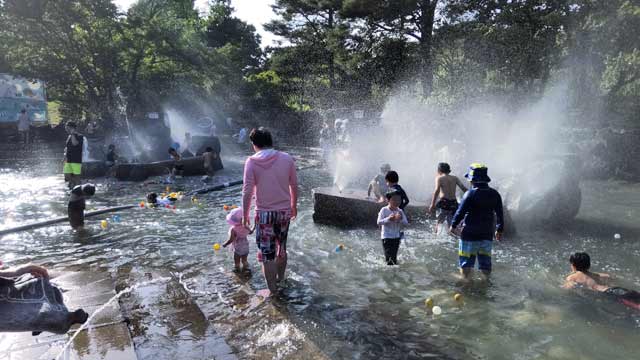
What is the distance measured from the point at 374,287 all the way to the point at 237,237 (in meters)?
2.12

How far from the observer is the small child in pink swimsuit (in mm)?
6727

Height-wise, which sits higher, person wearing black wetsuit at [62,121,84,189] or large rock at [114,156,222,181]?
person wearing black wetsuit at [62,121,84,189]

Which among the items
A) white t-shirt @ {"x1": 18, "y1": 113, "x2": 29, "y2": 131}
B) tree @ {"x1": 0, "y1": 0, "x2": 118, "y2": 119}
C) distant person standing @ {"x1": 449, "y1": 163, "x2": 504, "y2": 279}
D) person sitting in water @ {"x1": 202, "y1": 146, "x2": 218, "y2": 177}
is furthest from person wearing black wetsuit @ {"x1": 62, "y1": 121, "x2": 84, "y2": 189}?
white t-shirt @ {"x1": 18, "y1": 113, "x2": 29, "y2": 131}

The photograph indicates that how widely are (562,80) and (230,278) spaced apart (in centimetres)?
2086

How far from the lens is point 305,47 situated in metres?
32.8

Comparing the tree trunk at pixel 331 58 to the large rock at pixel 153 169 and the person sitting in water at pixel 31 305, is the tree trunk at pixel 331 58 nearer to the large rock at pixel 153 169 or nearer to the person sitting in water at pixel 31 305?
the large rock at pixel 153 169

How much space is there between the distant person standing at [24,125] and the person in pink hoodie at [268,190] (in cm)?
2401

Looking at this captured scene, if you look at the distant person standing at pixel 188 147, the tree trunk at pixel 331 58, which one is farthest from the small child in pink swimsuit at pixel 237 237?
the tree trunk at pixel 331 58

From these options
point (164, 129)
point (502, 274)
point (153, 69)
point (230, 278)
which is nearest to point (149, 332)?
point (230, 278)

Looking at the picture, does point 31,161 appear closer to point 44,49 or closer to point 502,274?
point 44,49

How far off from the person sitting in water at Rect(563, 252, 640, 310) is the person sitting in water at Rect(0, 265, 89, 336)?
586 centimetres

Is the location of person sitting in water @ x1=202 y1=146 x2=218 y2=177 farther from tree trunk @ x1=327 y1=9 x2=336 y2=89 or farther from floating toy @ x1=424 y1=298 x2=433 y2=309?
floating toy @ x1=424 y1=298 x2=433 y2=309

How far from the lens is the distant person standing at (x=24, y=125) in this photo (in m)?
24.2

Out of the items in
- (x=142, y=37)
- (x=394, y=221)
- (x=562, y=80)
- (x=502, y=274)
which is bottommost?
(x=502, y=274)
